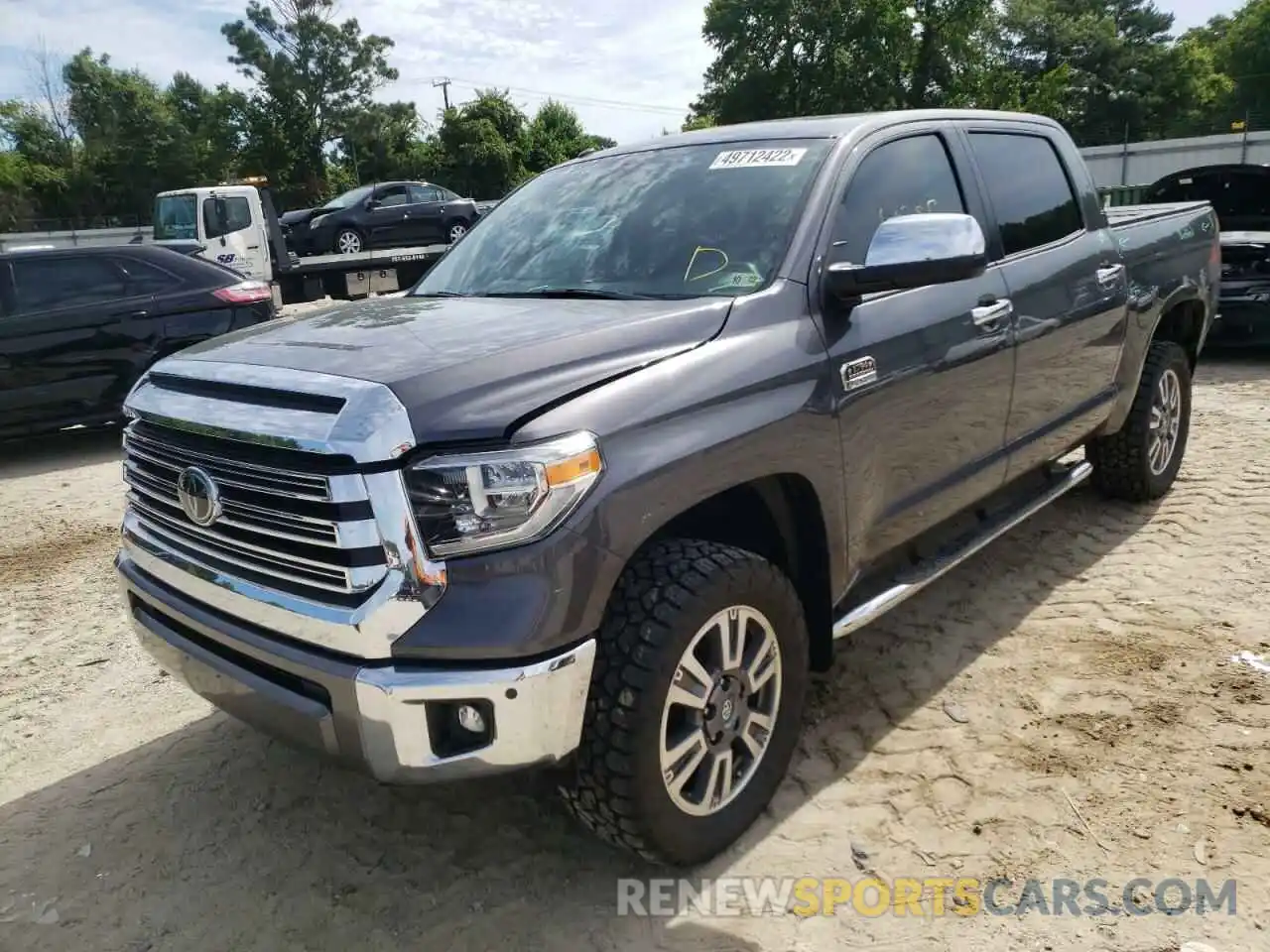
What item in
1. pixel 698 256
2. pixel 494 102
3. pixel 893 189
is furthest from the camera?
pixel 494 102

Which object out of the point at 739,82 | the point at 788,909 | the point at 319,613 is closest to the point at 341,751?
the point at 319,613

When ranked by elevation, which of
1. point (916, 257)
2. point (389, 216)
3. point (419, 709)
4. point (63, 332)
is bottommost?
point (419, 709)

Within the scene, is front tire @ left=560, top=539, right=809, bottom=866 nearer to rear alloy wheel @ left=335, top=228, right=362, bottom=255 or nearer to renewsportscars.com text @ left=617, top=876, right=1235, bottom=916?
renewsportscars.com text @ left=617, top=876, right=1235, bottom=916

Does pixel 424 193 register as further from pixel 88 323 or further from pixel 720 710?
pixel 720 710

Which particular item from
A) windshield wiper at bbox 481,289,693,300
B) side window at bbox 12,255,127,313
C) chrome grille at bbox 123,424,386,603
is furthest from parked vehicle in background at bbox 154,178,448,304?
chrome grille at bbox 123,424,386,603

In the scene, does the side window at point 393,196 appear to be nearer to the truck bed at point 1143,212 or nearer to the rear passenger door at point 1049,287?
the truck bed at point 1143,212

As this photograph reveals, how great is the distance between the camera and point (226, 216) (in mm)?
15141

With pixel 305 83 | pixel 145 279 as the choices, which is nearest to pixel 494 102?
pixel 305 83

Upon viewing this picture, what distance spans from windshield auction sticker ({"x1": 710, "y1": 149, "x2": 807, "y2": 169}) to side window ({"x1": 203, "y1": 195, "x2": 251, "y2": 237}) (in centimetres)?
1387

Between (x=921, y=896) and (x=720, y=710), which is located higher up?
(x=720, y=710)

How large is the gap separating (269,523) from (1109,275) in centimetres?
368

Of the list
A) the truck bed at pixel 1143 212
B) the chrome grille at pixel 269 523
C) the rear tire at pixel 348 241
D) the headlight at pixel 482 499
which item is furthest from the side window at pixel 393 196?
the headlight at pixel 482 499

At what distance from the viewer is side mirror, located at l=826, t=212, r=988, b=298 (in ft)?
8.45

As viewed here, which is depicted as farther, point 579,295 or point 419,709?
point 579,295
